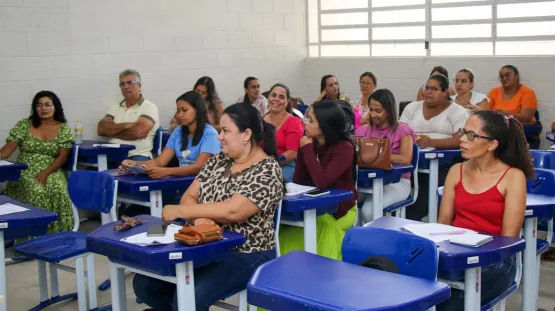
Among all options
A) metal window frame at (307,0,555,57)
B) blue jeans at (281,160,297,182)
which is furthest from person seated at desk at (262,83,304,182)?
metal window frame at (307,0,555,57)

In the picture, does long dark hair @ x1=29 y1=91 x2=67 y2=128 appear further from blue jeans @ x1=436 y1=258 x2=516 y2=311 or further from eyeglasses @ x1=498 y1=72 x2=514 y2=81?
eyeglasses @ x1=498 y1=72 x2=514 y2=81

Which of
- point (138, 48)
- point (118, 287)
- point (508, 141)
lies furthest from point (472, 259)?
point (138, 48)

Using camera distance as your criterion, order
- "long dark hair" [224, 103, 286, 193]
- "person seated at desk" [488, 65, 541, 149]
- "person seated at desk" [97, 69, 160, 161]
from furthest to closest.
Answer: "person seated at desk" [488, 65, 541, 149], "person seated at desk" [97, 69, 160, 161], "long dark hair" [224, 103, 286, 193]

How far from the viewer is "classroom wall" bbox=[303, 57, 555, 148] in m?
7.20

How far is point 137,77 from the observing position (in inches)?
263

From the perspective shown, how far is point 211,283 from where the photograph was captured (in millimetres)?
3117

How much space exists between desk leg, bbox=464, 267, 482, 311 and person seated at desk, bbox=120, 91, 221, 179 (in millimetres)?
2257

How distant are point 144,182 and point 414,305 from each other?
8.49 ft

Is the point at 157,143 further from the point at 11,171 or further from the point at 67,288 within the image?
the point at 67,288

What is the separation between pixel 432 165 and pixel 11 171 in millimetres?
3215

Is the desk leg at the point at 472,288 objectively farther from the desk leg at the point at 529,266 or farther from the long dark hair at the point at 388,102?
the long dark hair at the point at 388,102

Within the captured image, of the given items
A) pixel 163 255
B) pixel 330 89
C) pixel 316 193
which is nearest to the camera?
pixel 163 255

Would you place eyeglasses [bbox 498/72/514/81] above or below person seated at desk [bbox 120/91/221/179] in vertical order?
above

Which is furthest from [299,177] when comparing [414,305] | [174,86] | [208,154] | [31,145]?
[174,86]
